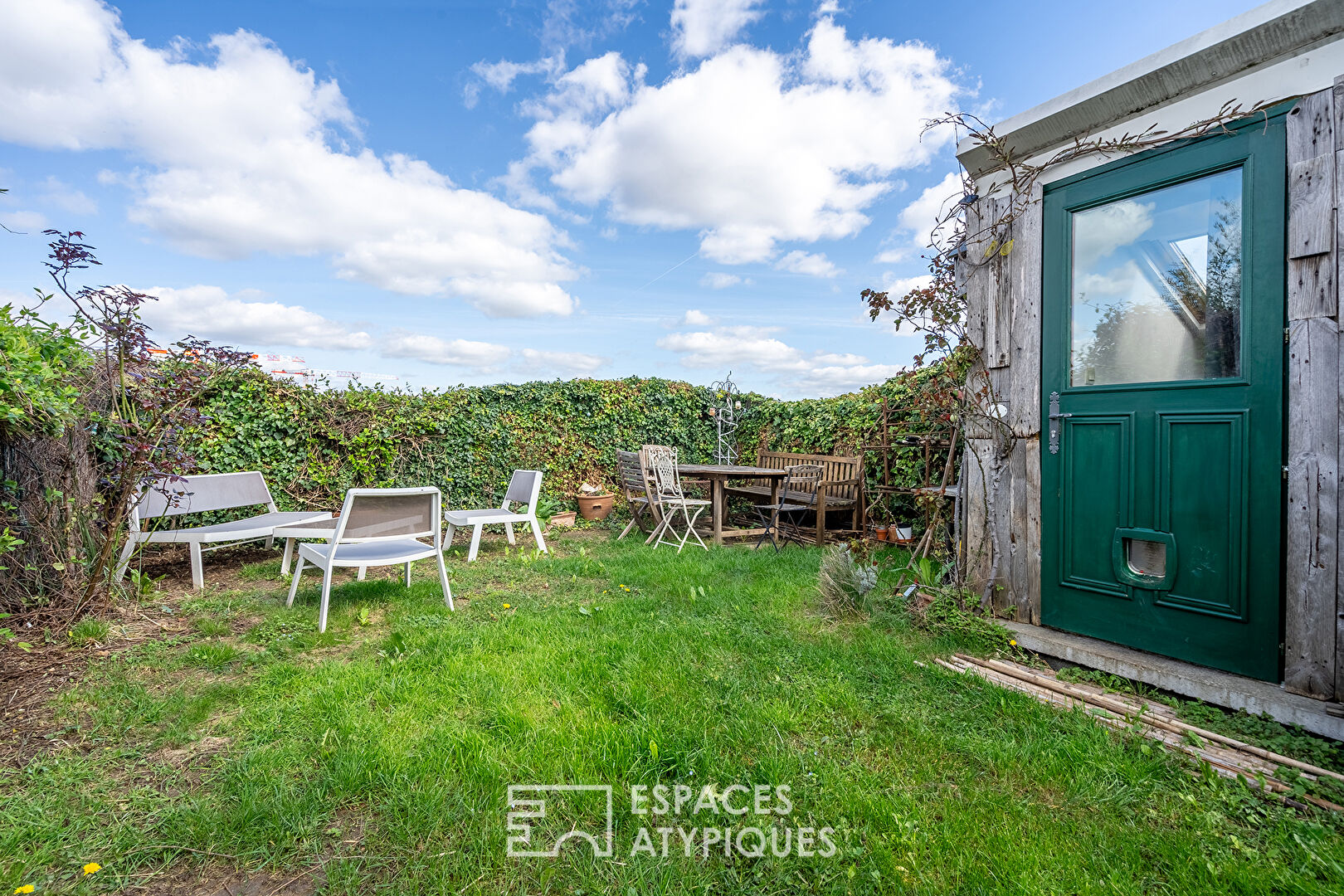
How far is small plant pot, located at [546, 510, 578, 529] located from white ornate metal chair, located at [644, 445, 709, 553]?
162cm

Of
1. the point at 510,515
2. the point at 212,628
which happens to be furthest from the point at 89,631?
the point at 510,515

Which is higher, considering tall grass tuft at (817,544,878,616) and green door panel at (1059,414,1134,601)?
green door panel at (1059,414,1134,601)

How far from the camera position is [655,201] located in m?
8.70

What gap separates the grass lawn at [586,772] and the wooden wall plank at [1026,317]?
159 centimetres

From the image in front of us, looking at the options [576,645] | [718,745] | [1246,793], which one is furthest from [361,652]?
[1246,793]

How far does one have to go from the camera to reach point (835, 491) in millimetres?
7273

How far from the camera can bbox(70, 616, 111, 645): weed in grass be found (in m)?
3.21

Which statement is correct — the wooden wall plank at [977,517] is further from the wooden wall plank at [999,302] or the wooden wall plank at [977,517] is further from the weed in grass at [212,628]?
the weed in grass at [212,628]

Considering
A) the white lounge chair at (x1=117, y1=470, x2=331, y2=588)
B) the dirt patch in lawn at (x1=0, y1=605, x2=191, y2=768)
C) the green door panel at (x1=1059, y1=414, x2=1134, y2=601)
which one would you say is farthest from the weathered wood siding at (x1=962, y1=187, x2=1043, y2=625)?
the white lounge chair at (x1=117, y1=470, x2=331, y2=588)

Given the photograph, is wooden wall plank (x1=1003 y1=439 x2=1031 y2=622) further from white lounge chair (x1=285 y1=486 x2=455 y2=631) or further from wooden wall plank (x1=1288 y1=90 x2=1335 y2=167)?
white lounge chair (x1=285 y1=486 x2=455 y2=631)

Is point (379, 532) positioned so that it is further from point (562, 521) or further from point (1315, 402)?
point (1315, 402)

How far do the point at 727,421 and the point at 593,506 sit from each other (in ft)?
10.1

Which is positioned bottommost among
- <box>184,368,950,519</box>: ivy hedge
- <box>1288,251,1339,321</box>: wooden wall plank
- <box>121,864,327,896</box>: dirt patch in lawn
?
<box>121,864,327,896</box>: dirt patch in lawn

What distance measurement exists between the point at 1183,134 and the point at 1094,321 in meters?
1.00
